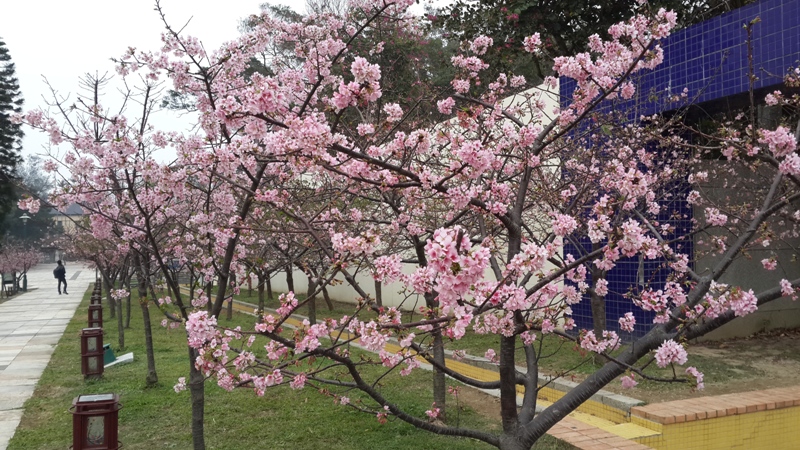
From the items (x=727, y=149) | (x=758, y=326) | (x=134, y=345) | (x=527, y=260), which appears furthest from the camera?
(x=134, y=345)

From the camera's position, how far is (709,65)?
24.7 ft

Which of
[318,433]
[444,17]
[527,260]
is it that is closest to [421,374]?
[318,433]

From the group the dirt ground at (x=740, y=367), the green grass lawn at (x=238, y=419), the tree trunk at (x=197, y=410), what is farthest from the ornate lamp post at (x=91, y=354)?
the dirt ground at (x=740, y=367)

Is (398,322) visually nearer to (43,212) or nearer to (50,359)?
(50,359)

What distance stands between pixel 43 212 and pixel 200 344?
6822 centimetres

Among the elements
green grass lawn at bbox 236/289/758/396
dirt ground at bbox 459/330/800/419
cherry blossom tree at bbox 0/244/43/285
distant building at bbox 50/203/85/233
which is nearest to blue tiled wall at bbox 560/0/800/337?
green grass lawn at bbox 236/289/758/396

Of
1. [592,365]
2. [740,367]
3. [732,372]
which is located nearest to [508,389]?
[592,365]

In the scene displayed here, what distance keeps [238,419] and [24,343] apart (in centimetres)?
877

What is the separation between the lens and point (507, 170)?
4984mm

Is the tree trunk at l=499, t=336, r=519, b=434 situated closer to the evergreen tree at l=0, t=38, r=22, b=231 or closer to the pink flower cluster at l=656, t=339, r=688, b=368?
the pink flower cluster at l=656, t=339, r=688, b=368

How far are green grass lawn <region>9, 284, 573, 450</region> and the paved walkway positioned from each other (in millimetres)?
177

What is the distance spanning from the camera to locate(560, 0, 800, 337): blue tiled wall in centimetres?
666

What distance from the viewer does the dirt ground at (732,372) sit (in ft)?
20.0

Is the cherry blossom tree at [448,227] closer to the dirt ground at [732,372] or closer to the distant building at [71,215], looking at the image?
the distant building at [71,215]
